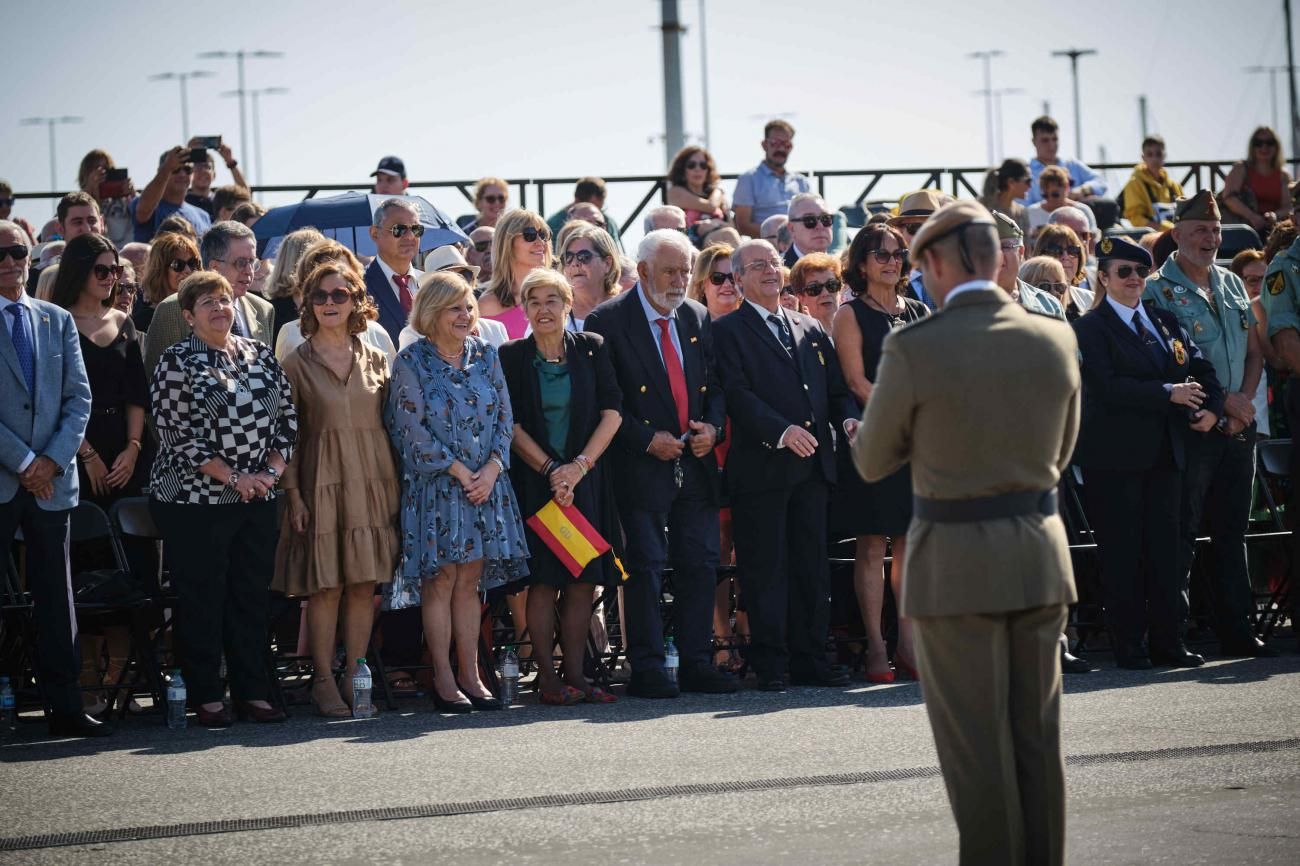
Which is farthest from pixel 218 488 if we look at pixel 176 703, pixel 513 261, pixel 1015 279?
pixel 1015 279

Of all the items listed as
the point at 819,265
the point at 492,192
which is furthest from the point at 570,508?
the point at 492,192

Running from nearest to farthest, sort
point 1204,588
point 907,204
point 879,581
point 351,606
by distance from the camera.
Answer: point 351,606, point 879,581, point 1204,588, point 907,204

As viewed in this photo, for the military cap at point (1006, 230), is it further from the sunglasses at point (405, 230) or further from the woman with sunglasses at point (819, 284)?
the sunglasses at point (405, 230)

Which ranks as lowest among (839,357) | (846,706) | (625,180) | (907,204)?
(846,706)

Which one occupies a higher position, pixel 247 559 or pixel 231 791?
pixel 247 559

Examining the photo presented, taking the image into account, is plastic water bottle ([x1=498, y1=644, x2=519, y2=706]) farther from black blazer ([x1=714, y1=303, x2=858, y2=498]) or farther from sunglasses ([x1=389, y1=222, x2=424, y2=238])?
sunglasses ([x1=389, y1=222, x2=424, y2=238])

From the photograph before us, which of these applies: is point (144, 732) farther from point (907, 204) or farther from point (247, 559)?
point (907, 204)

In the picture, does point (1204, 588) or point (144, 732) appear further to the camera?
point (1204, 588)

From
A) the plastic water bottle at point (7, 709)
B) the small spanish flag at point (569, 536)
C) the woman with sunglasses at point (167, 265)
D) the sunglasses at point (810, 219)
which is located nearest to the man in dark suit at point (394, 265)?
the woman with sunglasses at point (167, 265)

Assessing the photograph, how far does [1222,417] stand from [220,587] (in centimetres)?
566

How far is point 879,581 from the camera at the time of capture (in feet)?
33.9

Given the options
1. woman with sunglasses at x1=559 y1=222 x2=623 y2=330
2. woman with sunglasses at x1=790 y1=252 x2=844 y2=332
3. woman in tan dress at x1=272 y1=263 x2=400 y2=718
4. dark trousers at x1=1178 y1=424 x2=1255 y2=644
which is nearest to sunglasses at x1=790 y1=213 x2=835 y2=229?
woman with sunglasses at x1=790 y1=252 x2=844 y2=332

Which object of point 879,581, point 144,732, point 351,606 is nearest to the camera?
point 144,732

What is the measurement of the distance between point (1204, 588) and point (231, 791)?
21.2 ft
